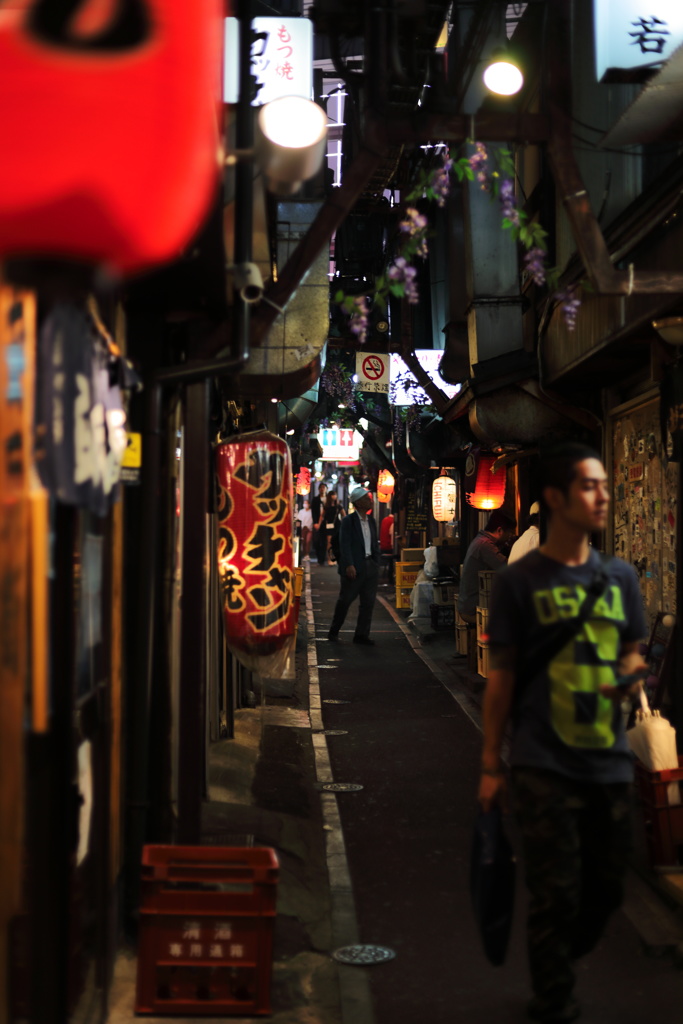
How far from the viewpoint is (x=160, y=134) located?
2057 mm

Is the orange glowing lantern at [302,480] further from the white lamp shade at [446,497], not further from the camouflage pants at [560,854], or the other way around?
the camouflage pants at [560,854]

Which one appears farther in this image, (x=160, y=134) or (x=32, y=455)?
(x=32, y=455)

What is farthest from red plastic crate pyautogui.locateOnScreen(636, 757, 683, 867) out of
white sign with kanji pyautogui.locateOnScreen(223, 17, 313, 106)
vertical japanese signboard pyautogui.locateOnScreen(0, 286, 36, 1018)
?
white sign with kanji pyautogui.locateOnScreen(223, 17, 313, 106)

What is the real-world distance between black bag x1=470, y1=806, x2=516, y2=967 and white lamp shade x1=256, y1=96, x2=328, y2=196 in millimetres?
3383

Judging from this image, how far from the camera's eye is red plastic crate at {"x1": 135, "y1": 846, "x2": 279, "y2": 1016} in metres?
5.30

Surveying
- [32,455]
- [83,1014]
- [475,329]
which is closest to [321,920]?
[83,1014]

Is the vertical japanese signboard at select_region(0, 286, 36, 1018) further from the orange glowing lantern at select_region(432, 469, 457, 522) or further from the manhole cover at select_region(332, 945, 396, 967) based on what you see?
the orange glowing lantern at select_region(432, 469, 457, 522)

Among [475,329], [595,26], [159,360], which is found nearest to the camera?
[159,360]

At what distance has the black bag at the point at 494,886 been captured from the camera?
189 inches

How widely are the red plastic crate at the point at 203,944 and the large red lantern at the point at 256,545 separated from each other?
371 cm

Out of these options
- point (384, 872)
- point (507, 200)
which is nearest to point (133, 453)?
point (507, 200)

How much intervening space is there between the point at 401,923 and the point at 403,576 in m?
20.6

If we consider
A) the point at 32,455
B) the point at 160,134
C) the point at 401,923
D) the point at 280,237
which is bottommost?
the point at 401,923

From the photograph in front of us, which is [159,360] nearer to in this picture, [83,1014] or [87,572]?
[87,572]
